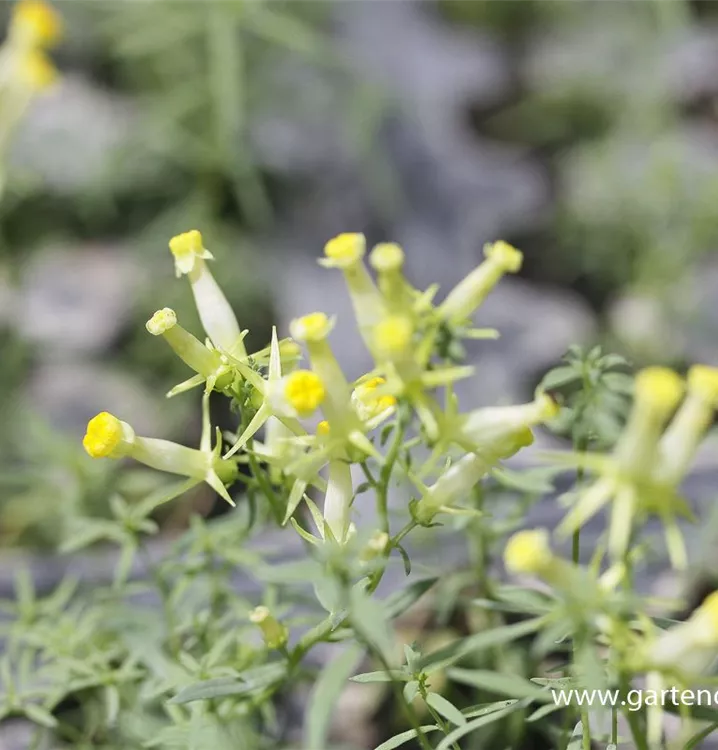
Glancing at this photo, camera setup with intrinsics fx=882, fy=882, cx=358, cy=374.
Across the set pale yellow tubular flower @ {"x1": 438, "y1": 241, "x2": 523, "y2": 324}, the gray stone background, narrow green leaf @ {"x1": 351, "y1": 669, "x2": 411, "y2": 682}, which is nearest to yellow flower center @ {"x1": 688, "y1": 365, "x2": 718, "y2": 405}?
pale yellow tubular flower @ {"x1": 438, "y1": 241, "x2": 523, "y2": 324}

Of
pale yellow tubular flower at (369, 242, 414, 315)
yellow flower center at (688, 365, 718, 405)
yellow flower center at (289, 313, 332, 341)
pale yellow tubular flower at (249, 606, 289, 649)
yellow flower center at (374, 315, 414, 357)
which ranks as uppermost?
pale yellow tubular flower at (369, 242, 414, 315)

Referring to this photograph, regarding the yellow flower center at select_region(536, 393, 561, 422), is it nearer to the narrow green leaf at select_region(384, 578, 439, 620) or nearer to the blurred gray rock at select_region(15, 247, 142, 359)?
the narrow green leaf at select_region(384, 578, 439, 620)

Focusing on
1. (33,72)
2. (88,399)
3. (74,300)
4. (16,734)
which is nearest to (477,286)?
(16,734)

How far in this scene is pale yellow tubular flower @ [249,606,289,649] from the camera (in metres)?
0.50

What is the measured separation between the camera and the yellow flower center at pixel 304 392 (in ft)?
1.41

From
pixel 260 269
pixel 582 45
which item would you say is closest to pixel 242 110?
pixel 260 269

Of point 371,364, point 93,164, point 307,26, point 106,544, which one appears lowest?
point 106,544

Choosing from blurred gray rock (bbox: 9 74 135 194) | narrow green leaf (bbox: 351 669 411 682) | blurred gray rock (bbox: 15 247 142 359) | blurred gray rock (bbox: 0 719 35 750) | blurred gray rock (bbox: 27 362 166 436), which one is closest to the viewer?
narrow green leaf (bbox: 351 669 411 682)

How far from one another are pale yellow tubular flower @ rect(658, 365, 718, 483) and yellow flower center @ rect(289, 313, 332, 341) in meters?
0.17

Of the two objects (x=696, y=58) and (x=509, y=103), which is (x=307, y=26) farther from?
(x=696, y=58)

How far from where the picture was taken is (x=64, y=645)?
2.11 ft

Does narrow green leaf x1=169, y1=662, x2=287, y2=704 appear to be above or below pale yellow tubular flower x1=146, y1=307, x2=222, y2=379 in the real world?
below

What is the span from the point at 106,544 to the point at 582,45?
142cm

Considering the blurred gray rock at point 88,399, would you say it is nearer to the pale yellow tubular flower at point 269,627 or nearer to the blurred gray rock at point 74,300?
the blurred gray rock at point 74,300
